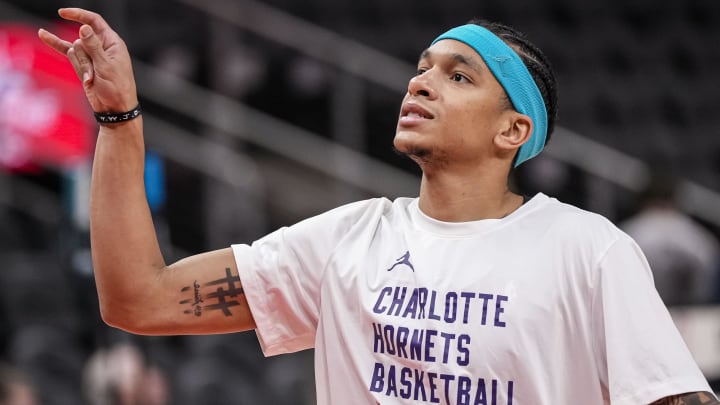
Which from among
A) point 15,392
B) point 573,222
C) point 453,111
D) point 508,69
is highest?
point 508,69

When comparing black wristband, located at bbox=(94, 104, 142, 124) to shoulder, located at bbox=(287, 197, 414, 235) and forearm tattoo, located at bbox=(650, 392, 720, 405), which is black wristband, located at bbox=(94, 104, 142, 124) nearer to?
shoulder, located at bbox=(287, 197, 414, 235)

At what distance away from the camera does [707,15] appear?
437 inches

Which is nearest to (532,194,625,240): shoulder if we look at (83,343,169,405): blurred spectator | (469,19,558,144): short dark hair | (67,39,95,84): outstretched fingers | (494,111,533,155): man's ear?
(494,111,533,155): man's ear

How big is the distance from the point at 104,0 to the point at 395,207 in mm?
5154

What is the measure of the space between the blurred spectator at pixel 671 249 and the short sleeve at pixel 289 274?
3433 mm

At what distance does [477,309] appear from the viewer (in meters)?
2.48

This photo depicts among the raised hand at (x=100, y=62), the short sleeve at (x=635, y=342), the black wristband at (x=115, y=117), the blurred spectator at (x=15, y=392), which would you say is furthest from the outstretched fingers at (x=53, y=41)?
the blurred spectator at (x=15, y=392)

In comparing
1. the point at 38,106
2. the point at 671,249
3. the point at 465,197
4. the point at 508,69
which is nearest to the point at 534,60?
the point at 508,69

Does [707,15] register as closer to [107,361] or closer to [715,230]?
[715,230]

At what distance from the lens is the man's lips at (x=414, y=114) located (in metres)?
2.67

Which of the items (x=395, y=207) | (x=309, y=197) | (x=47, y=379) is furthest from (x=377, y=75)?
(x=395, y=207)

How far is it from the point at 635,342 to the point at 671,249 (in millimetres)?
3929

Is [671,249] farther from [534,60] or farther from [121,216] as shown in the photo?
[121,216]

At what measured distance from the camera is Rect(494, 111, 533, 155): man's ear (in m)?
2.72
